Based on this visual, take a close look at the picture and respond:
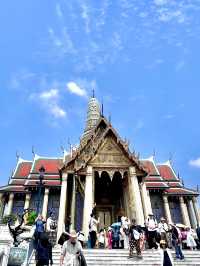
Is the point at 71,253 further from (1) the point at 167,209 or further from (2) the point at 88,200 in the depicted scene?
(1) the point at 167,209

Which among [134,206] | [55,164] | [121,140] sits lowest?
[134,206]

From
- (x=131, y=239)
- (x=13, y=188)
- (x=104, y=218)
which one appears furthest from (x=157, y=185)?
(x=131, y=239)

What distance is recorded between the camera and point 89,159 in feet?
53.0

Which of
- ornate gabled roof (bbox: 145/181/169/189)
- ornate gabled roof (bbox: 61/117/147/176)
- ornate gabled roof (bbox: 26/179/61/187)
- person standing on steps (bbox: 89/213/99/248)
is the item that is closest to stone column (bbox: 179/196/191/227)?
ornate gabled roof (bbox: 145/181/169/189)

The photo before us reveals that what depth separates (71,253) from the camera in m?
4.86

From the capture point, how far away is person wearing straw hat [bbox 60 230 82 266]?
4.77m

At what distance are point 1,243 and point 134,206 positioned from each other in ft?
26.2

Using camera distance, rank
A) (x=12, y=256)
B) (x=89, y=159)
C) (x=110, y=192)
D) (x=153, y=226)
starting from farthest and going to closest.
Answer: (x=110, y=192) < (x=89, y=159) < (x=153, y=226) < (x=12, y=256)

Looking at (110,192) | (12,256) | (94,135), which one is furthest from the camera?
(110,192)

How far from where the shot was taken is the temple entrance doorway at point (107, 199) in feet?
61.0

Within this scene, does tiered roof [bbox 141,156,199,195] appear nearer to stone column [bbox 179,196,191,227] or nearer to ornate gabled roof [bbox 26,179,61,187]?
stone column [bbox 179,196,191,227]

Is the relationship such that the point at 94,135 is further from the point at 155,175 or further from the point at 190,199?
the point at 190,199

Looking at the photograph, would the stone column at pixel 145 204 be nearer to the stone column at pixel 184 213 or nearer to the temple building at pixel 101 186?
the temple building at pixel 101 186

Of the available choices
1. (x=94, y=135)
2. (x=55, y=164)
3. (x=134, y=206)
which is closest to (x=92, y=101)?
(x=55, y=164)
